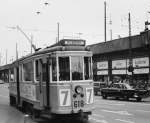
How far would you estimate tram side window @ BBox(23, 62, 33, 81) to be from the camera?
1631 cm

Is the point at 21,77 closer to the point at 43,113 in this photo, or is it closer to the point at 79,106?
the point at 43,113

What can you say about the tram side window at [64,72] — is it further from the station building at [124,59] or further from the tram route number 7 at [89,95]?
the station building at [124,59]

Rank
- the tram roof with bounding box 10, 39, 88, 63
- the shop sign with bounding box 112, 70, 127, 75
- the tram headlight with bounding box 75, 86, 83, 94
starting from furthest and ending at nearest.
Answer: the shop sign with bounding box 112, 70, 127, 75 → the tram roof with bounding box 10, 39, 88, 63 → the tram headlight with bounding box 75, 86, 83, 94

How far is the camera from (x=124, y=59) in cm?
4456

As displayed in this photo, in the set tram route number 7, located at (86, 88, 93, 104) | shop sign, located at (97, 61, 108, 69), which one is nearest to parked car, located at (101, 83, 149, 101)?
tram route number 7, located at (86, 88, 93, 104)

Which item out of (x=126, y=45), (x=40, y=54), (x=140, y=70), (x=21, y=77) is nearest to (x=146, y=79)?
(x=140, y=70)

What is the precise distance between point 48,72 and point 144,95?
16.7 metres

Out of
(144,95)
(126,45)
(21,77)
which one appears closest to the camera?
(21,77)

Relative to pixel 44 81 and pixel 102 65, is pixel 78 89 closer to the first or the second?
pixel 44 81

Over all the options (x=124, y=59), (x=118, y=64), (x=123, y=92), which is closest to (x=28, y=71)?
(x=123, y=92)

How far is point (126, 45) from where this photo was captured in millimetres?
43375

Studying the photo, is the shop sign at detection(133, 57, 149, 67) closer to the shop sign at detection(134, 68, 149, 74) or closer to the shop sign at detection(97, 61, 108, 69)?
the shop sign at detection(134, 68, 149, 74)

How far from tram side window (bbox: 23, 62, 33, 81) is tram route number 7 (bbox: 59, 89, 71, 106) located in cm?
311

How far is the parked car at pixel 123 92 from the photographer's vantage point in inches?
1149
